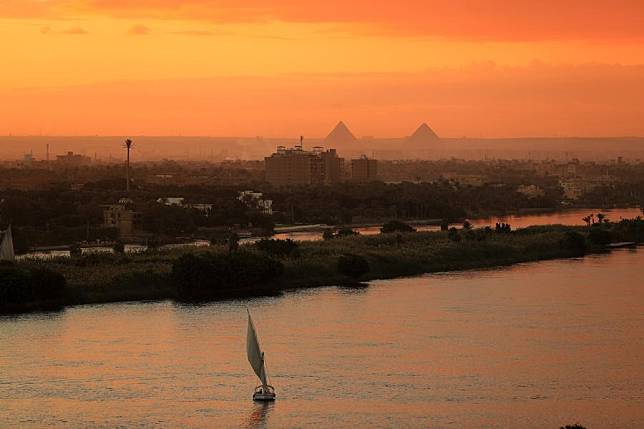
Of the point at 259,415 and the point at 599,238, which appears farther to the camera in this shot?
the point at 599,238

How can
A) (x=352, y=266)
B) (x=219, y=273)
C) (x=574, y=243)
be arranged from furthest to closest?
(x=574, y=243), (x=352, y=266), (x=219, y=273)

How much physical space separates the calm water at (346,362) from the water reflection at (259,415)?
0.9 inches

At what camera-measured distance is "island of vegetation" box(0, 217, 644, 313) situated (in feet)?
79.2

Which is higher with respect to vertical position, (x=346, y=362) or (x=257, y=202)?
(x=257, y=202)

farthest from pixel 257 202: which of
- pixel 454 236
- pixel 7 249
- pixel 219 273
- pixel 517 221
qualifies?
pixel 219 273

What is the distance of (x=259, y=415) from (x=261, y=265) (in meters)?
11.2

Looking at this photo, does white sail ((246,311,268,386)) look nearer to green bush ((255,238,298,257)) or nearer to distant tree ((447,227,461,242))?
green bush ((255,238,298,257))

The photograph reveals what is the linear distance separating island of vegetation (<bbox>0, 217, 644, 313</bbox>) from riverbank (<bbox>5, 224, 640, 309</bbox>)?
0.07 feet

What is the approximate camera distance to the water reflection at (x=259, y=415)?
1505cm

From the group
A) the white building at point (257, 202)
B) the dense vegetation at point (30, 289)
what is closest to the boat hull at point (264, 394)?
the dense vegetation at point (30, 289)

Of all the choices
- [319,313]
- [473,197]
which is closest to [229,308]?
[319,313]

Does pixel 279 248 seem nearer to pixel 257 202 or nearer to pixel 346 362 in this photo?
pixel 346 362

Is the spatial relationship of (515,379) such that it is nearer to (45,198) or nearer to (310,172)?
(45,198)

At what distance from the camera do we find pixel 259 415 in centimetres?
1539
